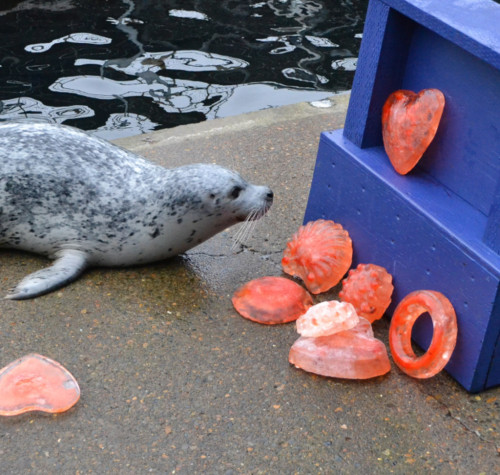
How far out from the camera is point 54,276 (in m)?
3.31

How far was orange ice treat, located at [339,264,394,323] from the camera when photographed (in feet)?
10.5

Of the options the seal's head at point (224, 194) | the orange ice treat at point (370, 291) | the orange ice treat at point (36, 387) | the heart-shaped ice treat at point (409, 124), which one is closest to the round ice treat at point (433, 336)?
the orange ice treat at point (370, 291)

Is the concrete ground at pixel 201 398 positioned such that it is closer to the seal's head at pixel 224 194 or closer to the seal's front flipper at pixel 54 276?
the seal's front flipper at pixel 54 276

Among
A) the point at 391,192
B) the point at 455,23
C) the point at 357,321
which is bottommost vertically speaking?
the point at 357,321

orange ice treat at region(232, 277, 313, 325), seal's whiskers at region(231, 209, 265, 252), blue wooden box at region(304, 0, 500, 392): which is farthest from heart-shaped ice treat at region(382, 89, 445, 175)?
seal's whiskers at region(231, 209, 265, 252)

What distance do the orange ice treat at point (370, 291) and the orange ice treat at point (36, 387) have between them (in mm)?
1172

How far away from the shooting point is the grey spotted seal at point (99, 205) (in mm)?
3391

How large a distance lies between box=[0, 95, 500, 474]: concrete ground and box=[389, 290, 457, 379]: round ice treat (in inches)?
2.9

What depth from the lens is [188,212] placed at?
3.40 meters

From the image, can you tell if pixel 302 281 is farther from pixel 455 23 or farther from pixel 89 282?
pixel 455 23

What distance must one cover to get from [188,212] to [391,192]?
879 mm

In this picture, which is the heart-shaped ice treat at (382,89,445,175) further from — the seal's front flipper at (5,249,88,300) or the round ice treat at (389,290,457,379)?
the seal's front flipper at (5,249,88,300)

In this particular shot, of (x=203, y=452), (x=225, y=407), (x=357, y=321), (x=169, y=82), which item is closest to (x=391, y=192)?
(x=357, y=321)

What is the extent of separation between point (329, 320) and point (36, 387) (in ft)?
3.60
